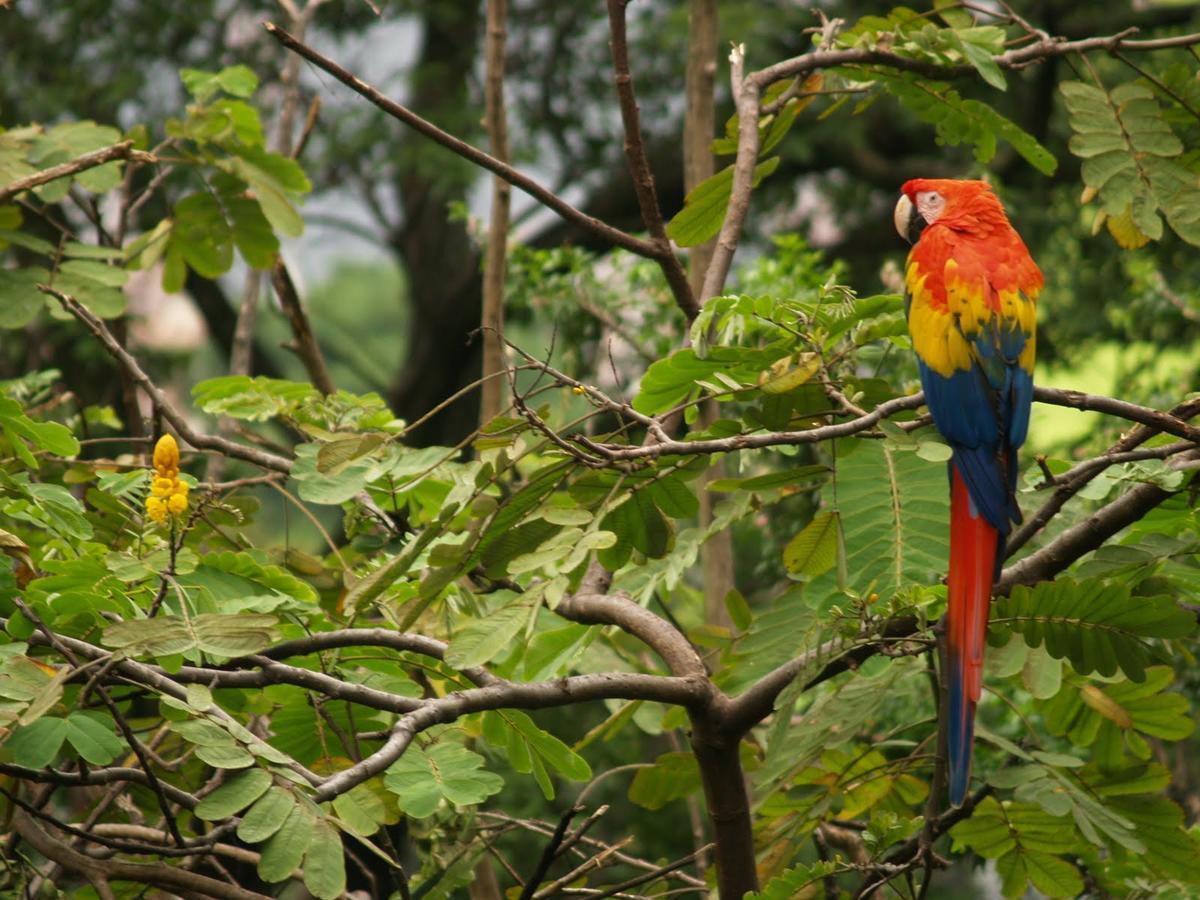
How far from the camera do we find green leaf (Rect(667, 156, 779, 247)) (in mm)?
2180

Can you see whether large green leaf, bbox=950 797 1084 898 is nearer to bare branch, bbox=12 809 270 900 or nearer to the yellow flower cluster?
bare branch, bbox=12 809 270 900

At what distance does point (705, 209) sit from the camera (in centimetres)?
222

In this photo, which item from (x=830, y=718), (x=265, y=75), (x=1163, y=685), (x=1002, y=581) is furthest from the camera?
(x=265, y=75)

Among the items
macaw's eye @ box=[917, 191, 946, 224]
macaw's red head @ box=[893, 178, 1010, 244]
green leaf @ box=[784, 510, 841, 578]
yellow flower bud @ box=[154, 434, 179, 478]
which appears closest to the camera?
yellow flower bud @ box=[154, 434, 179, 478]

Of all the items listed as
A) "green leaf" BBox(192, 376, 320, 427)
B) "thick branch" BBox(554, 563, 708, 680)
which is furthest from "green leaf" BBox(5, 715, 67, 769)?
"green leaf" BBox(192, 376, 320, 427)

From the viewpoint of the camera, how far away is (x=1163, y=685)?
6.52 feet

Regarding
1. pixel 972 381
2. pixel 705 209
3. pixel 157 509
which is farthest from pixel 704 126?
pixel 157 509

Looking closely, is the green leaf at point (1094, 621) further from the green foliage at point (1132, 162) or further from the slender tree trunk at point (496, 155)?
the slender tree trunk at point (496, 155)

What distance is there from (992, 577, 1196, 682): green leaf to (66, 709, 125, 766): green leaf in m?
1.08

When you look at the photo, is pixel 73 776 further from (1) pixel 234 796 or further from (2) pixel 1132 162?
(2) pixel 1132 162

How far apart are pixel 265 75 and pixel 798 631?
5324 millimetres

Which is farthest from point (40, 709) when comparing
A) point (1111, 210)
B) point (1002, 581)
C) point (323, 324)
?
point (323, 324)

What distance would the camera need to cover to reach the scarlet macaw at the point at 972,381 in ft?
5.59

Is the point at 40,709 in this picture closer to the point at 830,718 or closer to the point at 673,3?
the point at 830,718
